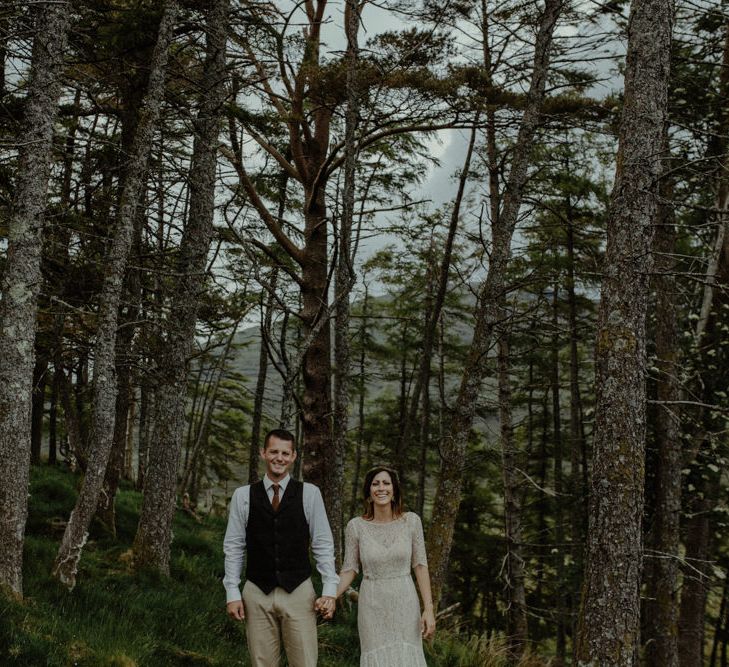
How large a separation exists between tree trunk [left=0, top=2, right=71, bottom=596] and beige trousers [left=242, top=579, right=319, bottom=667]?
2.98m

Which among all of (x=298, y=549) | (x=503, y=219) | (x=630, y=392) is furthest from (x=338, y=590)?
(x=503, y=219)

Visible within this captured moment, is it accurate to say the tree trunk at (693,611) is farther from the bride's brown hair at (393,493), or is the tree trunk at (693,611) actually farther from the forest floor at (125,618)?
the bride's brown hair at (393,493)

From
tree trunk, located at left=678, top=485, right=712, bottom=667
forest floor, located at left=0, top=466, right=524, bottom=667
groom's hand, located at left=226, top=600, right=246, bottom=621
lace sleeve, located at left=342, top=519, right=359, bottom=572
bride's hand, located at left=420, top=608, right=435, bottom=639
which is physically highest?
lace sleeve, located at left=342, top=519, right=359, bottom=572

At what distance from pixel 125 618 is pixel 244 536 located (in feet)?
8.58

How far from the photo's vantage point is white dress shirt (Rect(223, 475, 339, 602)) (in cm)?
439

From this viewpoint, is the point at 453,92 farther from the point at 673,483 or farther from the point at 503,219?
the point at 673,483

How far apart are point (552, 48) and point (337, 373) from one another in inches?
239

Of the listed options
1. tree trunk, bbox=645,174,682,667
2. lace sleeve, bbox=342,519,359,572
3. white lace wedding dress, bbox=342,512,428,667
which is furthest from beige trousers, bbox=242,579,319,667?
tree trunk, bbox=645,174,682,667

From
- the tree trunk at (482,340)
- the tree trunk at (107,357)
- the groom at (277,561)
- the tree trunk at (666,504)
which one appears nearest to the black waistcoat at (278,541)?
the groom at (277,561)

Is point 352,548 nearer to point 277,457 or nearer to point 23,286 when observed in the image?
point 277,457

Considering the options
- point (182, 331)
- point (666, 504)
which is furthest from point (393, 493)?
point (666, 504)

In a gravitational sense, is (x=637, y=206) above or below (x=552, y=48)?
below

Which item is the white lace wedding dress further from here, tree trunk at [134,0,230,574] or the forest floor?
tree trunk at [134,0,230,574]

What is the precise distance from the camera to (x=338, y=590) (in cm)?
464
